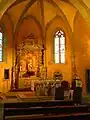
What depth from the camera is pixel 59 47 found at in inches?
893

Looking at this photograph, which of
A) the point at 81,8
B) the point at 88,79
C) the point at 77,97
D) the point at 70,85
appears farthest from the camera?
the point at 70,85

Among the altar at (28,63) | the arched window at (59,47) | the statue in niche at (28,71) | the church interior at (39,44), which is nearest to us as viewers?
the church interior at (39,44)

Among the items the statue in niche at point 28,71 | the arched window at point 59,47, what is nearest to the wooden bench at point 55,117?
the statue in niche at point 28,71

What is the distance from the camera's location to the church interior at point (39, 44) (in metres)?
20.8

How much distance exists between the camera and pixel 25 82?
2192 centimetres

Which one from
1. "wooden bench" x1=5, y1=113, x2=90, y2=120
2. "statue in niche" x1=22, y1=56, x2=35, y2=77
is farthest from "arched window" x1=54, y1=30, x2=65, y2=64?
"wooden bench" x1=5, y1=113, x2=90, y2=120

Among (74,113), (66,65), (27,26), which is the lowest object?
(74,113)

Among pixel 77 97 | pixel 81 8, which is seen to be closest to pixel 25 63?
pixel 81 8

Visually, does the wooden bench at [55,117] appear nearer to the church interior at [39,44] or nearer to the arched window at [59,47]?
the church interior at [39,44]

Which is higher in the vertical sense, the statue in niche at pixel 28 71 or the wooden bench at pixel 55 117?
the statue in niche at pixel 28 71

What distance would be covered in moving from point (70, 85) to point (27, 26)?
5662mm

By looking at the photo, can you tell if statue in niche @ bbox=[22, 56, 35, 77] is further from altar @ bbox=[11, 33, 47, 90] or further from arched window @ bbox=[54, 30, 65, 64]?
arched window @ bbox=[54, 30, 65, 64]

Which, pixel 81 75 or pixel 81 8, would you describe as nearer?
pixel 81 8

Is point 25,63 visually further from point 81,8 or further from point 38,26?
point 81,8
